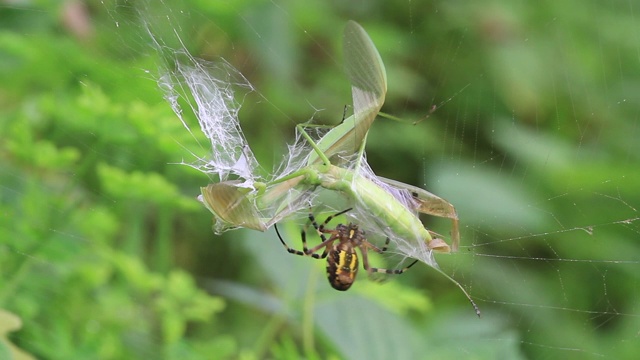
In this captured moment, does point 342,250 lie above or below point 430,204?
below

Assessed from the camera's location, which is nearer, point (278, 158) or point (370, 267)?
point (370, 267)

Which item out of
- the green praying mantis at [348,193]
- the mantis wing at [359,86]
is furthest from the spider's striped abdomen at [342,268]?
the mantis wing at [359,86]

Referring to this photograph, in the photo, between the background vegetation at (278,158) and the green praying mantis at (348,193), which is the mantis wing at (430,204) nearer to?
the green praying mantis at (348,193)

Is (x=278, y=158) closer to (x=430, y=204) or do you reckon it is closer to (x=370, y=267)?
(x=370, y=267)

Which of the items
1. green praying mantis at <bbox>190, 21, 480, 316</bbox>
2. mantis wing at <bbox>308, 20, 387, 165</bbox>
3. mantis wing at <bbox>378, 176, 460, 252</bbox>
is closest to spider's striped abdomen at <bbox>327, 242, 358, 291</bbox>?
green praying mantis at <bbox>190, 21, 480, 316</bbox>

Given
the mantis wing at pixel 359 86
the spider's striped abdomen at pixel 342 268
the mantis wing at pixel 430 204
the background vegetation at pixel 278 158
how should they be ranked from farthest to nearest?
the background vegetation at pixel 278 158
the spider's striped abdomen at pixel 342 268
the mantis wing at pixel 430 204
the mantis wing at pixel 359 86

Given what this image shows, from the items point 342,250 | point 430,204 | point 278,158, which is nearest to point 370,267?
point 342,250

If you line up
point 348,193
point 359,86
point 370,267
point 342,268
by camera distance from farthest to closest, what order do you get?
1. point 370,267
2. point 342,268
3. point 348,193
4. point 359,86

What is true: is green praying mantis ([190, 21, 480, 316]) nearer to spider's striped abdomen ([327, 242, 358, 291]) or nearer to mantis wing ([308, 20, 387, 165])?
mantis wing ([308, 20, 387, 165])
